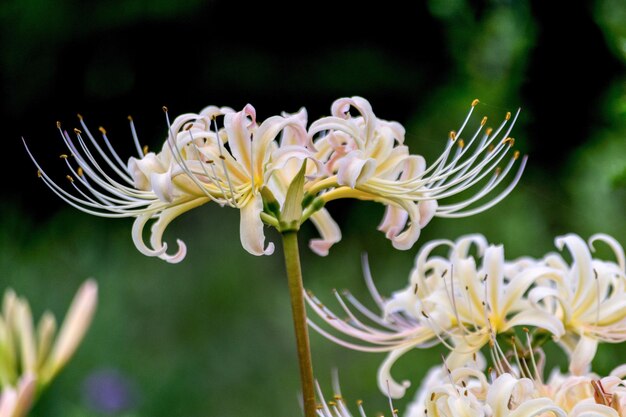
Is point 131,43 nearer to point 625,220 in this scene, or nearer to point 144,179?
point 625,220

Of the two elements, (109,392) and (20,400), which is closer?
(20,400)

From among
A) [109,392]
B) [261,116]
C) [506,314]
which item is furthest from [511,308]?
[261,116]

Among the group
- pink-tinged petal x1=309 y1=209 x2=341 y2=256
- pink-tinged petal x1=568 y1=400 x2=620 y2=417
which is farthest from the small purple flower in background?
pink-tinged petal x1=568 y1=400 x2=620 y2=417

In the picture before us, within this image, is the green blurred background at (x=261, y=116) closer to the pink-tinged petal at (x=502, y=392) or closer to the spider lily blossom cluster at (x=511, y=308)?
the spider lily blossom cluster at (x=511, y=308)

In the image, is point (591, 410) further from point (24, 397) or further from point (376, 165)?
point (24, 397)

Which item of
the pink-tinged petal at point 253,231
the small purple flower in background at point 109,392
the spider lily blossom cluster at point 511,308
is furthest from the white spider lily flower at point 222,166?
the small purple flower in background at point 109,392

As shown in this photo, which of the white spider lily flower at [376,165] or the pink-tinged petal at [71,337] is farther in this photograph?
the pink-tinged petal at [71,337]
